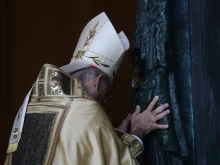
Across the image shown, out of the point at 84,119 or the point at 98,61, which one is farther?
the point at 98,61

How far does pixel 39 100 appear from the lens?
4.30ft

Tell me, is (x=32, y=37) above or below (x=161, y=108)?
above

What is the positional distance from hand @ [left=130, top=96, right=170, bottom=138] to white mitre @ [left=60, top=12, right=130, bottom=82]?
0.54ft

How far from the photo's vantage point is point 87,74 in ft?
4.50

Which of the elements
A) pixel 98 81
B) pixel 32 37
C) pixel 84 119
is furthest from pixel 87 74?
pixel 32 37

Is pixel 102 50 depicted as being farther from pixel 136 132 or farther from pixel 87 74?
pixel 136 132

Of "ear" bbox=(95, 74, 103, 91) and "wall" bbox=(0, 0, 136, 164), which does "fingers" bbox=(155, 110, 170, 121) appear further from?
"wall" bbox=(0, 0, 136, 164)

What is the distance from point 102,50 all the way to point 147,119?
0.27 m

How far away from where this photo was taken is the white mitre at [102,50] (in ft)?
4.61

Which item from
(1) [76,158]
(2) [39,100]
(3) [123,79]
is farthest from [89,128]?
(3) [123,79]

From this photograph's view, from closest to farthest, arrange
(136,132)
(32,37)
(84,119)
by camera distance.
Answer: (84,119), (136,132), (32,37)

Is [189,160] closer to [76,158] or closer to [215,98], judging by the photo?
[215,98]

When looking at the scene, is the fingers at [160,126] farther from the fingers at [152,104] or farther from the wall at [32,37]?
the wall at [32,37]

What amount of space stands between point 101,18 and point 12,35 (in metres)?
1.41
